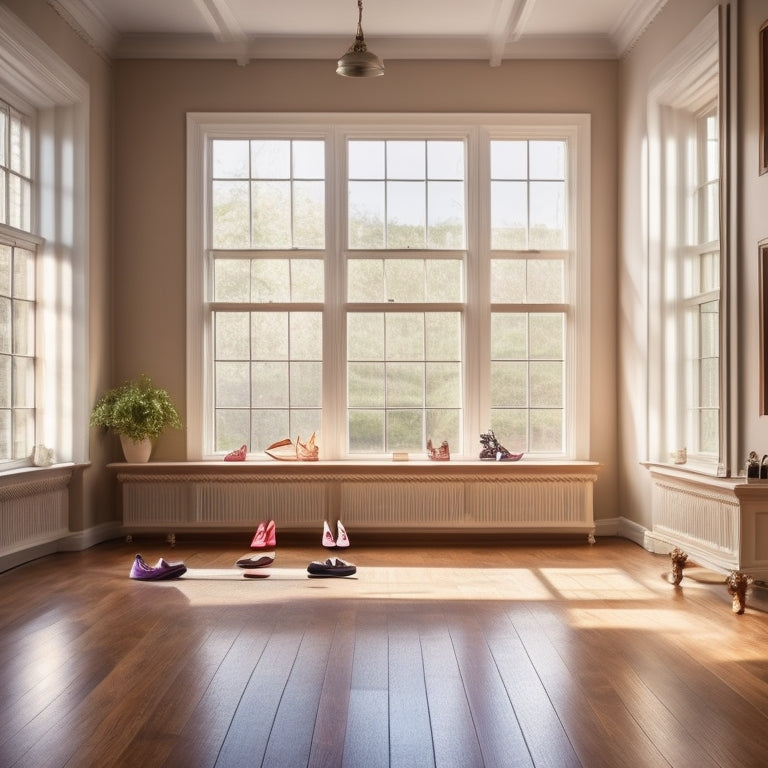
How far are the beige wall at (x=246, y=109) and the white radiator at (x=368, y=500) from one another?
1.49 ft

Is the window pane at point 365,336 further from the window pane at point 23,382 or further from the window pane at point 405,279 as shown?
the window pane at point 23,382

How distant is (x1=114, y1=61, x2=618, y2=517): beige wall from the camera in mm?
7359

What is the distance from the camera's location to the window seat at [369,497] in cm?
703

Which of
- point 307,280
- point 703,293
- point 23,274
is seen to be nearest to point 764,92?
point 703,293

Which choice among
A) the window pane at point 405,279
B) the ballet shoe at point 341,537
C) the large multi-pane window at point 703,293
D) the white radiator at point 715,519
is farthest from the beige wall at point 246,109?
the white radiator at point 715,519

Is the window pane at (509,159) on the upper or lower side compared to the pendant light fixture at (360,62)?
lower

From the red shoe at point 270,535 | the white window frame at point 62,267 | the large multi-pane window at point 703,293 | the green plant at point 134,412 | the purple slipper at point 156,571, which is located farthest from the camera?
the green plant at point 134,412

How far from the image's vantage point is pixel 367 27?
23.2ft

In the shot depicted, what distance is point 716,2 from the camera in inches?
214

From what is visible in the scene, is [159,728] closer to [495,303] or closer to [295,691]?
[295,691]

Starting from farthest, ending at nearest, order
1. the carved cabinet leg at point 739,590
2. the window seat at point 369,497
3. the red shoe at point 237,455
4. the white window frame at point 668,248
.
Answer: the red shoe at point 237,455
the window seat at point 369,497
the white window frame at point 668,248
the carved cabinet leg at point 739,590

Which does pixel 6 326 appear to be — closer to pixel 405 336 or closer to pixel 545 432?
pixel 405 336

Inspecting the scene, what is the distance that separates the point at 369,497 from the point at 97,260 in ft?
9.81

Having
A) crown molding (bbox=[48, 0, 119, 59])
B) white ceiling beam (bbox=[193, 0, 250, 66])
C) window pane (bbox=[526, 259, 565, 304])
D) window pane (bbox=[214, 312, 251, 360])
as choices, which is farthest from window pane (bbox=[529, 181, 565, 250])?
crown molding (bbox=[48, 0, 119, 59])
